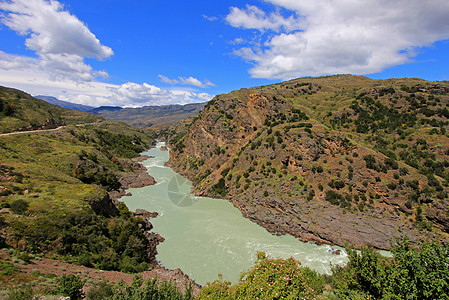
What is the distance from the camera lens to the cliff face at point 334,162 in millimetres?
27359

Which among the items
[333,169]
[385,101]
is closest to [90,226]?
[333,169]

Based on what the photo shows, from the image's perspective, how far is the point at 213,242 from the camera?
88.2ft

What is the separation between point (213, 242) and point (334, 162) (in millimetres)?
24274

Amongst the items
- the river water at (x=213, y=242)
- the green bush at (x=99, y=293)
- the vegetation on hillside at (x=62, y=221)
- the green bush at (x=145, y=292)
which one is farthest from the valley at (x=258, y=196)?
the green bush at (x=99, y=293)

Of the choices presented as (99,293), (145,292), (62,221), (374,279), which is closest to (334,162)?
(374,279)

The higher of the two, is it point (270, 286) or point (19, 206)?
point (270, 286)

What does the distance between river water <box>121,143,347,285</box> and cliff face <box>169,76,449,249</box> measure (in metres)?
2.60

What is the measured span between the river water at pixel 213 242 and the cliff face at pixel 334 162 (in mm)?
2602

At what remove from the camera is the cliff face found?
1077 inches

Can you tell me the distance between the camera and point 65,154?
43.6 m

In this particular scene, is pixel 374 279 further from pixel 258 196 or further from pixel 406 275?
pixel 258 196

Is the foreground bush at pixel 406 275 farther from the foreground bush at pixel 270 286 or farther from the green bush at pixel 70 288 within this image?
the green bush at pixel 70 288

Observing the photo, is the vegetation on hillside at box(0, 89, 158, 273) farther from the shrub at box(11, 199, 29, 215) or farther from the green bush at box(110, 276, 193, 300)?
the green bush at box(110, 276, 193, 300)

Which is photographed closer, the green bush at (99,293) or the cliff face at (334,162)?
the green bush at (99,293)
